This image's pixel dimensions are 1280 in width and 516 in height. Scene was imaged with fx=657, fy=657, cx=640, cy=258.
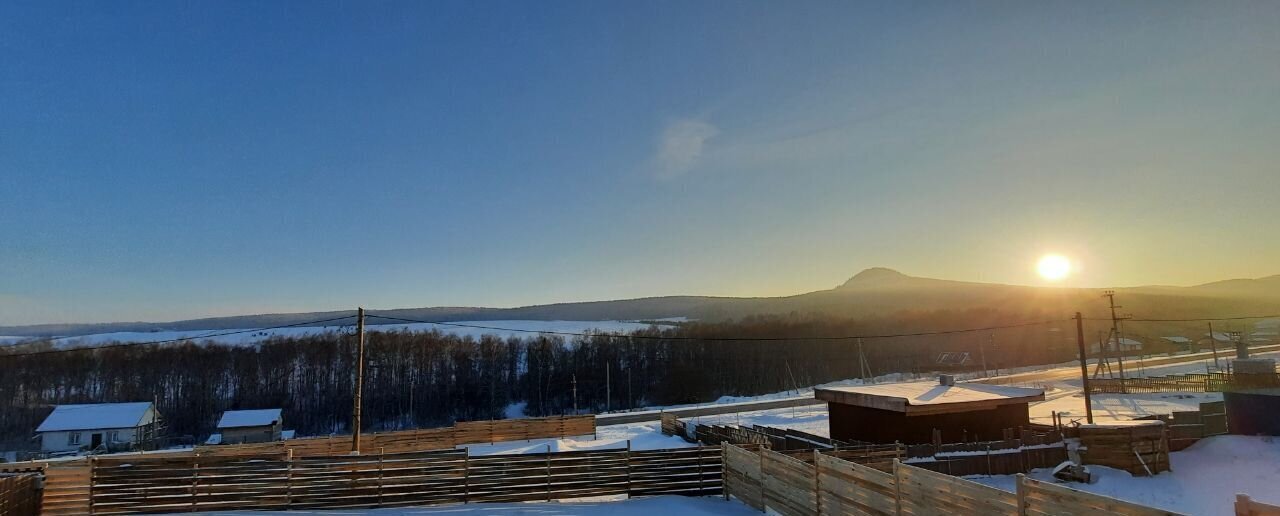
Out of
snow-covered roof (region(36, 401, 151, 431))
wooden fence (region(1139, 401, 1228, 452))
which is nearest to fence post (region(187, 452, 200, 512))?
wooden fence (region(1139, 401, 1228, 452))

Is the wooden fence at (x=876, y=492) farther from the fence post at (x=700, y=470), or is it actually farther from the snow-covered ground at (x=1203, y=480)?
the snow-covered ground at (x=1203, y=480)

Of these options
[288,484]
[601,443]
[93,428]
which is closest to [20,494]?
[288,484]

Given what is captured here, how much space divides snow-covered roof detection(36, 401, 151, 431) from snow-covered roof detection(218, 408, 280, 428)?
22.1 ft

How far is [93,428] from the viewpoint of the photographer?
57.0 metres

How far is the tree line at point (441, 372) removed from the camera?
8344cm

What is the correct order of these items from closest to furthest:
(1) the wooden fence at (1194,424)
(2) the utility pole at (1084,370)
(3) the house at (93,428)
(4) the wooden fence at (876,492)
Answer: (4) the wooden fence at (876,492), (1) the wooden fence at (1194,424), (2) the utility pole at (1084,370), (3) the house at (93,428)

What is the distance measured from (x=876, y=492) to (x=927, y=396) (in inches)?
611

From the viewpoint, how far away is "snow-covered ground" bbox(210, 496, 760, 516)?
47.3 ft

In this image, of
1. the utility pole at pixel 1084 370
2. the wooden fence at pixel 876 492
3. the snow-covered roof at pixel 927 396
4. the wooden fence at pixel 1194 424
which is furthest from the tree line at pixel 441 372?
the wooden fence at pixel 876 492

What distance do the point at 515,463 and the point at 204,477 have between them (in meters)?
7.05

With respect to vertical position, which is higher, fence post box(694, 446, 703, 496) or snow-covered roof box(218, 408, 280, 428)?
fence post box(694, 446, 703, 496)

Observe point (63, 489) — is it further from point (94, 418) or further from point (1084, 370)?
point (94, 418)

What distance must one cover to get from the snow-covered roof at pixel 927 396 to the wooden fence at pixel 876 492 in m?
9.32

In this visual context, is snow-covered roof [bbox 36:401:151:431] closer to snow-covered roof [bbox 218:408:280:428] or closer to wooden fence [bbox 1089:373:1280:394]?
snow-covered roof [bbox 218:408:280:428]
